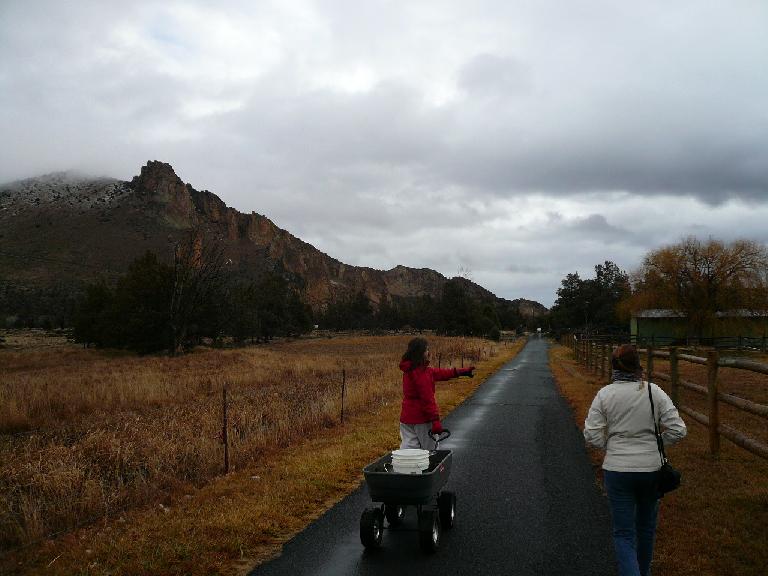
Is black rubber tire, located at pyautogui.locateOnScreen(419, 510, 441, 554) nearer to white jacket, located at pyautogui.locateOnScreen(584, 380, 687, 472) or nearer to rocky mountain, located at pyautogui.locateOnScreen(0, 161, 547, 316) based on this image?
white jacket, located at pyautogui.locateOnScreen(584, 380, 687, 472)

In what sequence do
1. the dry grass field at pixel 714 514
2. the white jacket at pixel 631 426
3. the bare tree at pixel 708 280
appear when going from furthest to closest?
the bare tree at pixel 708 280 < the dry grass field at pixel 714 514 < the white jacket at pixel 631 426

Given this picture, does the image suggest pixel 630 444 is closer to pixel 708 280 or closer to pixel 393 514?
pixel 393 514

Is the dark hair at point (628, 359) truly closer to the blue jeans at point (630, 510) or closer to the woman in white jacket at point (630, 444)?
the woman in white jacket at point (630, 444)

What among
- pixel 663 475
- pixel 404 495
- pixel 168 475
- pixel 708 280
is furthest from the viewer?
pixel 708 280

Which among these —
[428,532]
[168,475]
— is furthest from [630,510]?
[168,475]

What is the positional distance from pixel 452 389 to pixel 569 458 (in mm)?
11653

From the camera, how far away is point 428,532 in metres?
5.45

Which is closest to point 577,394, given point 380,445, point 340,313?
→ point 380,445

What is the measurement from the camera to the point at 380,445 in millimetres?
10680

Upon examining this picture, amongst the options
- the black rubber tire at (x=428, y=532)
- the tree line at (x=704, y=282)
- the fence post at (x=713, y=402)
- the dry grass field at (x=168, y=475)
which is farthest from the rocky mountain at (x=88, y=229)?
the black rubber tire at (x=428, y=532)

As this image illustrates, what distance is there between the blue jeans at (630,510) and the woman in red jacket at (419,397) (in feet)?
6.95

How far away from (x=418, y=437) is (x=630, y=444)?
103 inches

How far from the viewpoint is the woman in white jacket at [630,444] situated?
437 cm

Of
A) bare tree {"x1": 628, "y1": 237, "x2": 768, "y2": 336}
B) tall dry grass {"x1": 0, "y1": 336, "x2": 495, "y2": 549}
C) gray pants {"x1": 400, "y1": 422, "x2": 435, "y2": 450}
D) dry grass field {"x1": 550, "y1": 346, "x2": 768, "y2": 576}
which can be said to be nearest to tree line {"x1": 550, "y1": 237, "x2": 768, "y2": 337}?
bare tree {"x1": 628, "y1": 237, "x2": 768, "y2": 336}
